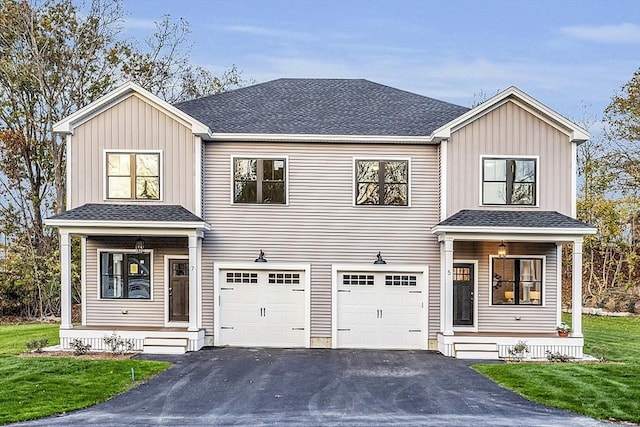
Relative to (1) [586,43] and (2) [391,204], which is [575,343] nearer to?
(2) [391,204]

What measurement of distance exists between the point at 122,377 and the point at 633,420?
9340 millimetres

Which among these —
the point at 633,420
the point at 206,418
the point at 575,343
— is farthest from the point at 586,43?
the point at 206,418

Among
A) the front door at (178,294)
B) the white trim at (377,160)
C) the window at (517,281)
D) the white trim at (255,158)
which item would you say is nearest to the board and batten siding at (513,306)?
the window at (517,281)

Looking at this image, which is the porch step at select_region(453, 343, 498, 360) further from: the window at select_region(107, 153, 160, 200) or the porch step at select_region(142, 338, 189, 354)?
the window at select_region(107, 153, 160, 200)

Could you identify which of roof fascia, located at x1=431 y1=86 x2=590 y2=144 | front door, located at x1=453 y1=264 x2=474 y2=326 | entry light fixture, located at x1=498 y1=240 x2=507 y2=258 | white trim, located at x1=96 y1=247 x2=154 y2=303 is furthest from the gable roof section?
white trim, located at x1=96 y1=247 x2=154 y2=303

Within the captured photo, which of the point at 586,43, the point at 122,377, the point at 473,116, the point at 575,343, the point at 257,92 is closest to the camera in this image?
the point at 122,377

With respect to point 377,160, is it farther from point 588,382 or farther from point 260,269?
point 588,382

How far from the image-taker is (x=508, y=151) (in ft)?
54.6

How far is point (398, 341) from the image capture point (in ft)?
55.0

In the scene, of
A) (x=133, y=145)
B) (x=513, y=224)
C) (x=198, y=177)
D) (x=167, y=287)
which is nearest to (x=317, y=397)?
(x=167, y=287)

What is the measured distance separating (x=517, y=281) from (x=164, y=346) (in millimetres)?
9722

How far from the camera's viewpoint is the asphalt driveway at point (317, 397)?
9.41 metres

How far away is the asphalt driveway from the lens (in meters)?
9.41

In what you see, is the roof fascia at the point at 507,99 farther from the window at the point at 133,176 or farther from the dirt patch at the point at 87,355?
the dirt patch at the point at 87,355
